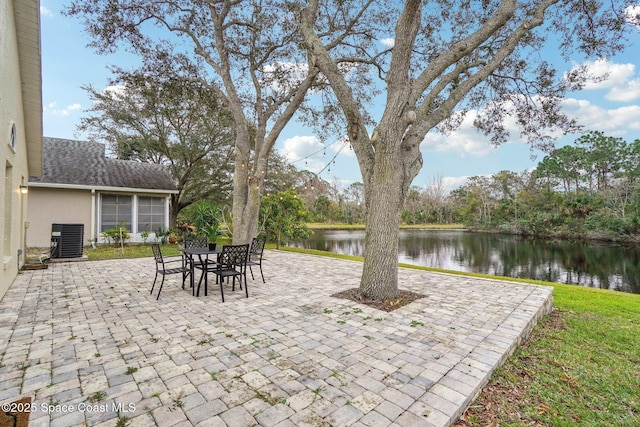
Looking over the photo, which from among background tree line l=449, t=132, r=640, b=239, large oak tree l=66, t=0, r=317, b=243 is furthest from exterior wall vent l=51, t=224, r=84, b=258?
background tree line l=449, t=132, r=640, b=239

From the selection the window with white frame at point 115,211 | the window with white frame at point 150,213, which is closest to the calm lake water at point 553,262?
the window with white frame at point 150,213

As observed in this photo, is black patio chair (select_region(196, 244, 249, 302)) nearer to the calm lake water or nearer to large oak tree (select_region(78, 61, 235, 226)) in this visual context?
large oak tree (select_region(78, 61, 235, 226))

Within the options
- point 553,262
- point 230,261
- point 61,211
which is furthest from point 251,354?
point 553,262

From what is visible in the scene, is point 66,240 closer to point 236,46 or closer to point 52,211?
point 52,211

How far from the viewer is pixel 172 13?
337 inches

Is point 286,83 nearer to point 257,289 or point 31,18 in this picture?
point 31,18

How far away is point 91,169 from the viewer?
455 inches

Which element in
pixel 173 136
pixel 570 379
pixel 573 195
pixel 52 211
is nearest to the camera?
pixel 570 379

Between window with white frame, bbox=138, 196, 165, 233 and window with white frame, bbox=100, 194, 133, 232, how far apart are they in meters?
0.38

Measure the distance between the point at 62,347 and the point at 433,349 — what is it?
354 cm

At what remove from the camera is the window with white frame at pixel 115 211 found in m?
11.1

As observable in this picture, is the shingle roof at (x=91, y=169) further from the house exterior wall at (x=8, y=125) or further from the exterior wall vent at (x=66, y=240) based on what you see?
the house exterior wall at (x=8, y=125)

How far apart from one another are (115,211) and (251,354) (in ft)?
37.6

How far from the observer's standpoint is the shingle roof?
420 inches
